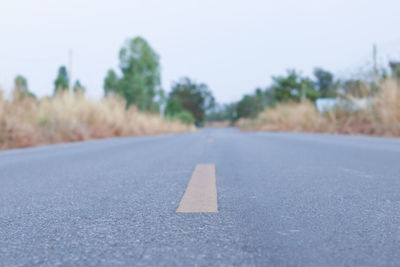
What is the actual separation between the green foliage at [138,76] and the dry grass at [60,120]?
58.3 ft

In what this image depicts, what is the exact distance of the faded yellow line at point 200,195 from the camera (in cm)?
165

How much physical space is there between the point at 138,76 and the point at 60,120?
2470cm

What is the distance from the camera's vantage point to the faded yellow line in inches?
65.1

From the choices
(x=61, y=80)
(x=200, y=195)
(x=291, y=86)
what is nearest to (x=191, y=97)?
(x=291, y=86)

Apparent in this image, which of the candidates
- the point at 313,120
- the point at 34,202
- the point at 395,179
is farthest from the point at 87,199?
the point at 313,120

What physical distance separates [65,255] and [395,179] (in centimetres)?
229

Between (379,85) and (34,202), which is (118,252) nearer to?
(34,202)

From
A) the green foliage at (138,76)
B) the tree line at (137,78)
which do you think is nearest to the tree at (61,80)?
the tree line at (137,78)

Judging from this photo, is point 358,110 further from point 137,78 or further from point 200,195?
point 137,78

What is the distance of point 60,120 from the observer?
1052 cm

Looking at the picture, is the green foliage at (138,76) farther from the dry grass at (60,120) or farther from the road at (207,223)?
the road at (207,223)

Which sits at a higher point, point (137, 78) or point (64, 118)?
point (137, 78)

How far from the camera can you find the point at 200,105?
8025 cm

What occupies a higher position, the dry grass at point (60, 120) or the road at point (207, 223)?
the dry grass at point (60, 120)
